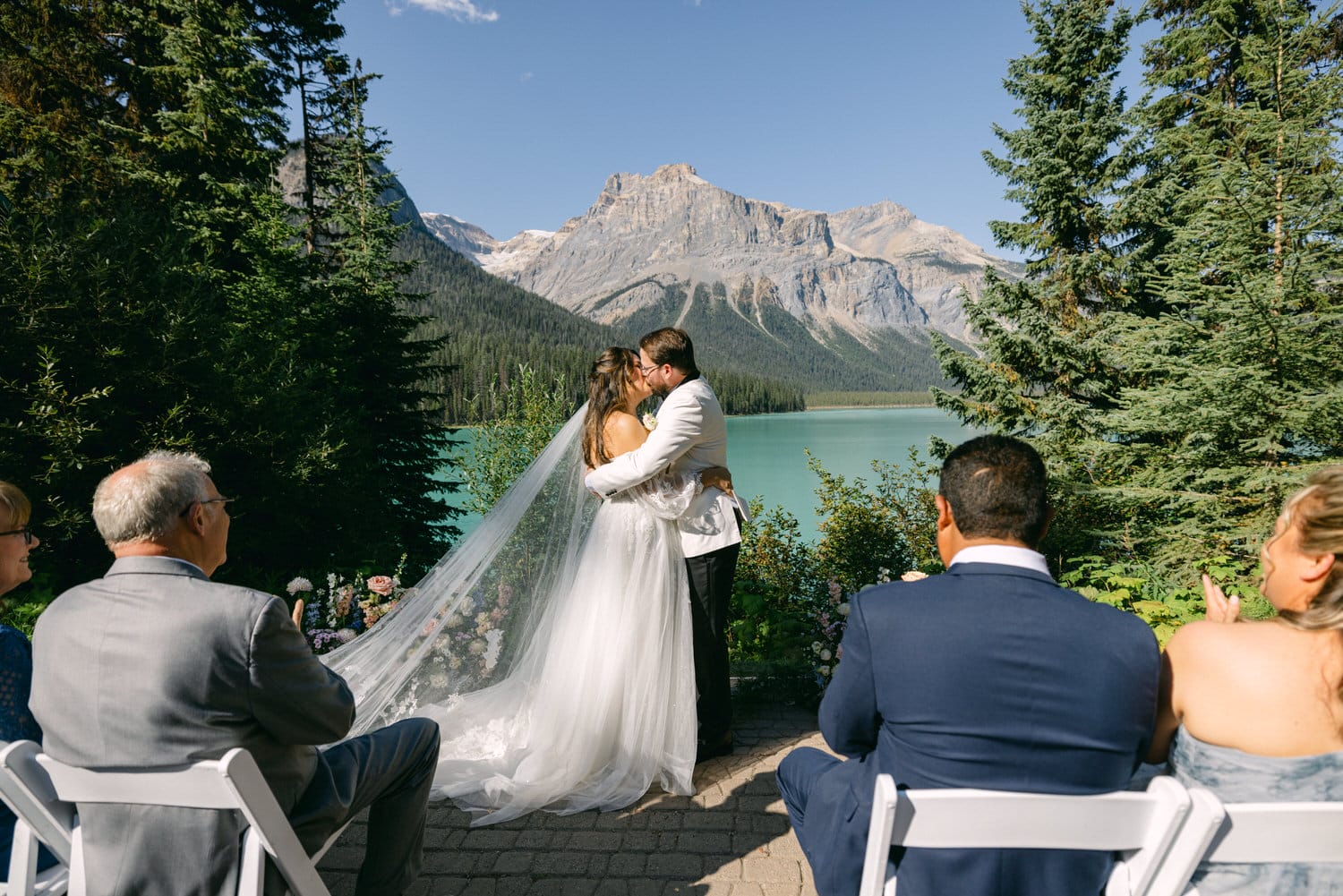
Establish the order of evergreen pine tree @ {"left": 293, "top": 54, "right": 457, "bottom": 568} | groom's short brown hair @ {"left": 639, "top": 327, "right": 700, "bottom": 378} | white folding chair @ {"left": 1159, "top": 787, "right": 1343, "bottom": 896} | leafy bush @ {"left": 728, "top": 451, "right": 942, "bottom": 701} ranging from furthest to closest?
evergreen pine tree @ {"left": 293, "top": 54, "right": 457, "bottom": 568} < leafy bush @ {"left": 728, "top": 451, "right": 942, "bottom": 701} < groom's short brown hair @ {"left": 639, "top": 327, "right": 700, "bottom": 378} < white folding chair @ {"left": 1159, "top": 787, "right": 1343, "bottom": 896}

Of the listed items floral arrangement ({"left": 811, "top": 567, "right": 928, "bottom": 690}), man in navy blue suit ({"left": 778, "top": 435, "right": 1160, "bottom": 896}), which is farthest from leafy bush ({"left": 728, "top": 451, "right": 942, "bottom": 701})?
man in navy blue suit ({"left": 778, "top": 435, "right": 1160, "bottom": 896})

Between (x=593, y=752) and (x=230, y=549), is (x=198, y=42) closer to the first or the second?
(x=230, y=549)

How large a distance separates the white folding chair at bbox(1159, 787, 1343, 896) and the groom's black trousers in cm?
211

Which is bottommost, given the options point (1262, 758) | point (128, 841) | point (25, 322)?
point (128, 841)

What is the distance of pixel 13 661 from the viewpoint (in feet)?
5.69

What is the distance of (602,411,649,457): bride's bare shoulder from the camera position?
3.21 m

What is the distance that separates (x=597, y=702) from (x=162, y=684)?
1.87 meters

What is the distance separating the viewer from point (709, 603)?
3.28m

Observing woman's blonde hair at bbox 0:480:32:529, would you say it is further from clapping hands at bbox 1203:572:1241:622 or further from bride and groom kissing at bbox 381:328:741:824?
clapping hands at bbox 1203:572:1241:622

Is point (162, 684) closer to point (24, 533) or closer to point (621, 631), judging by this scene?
point (24, 533)

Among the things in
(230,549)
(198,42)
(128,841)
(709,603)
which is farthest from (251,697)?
(198,42)

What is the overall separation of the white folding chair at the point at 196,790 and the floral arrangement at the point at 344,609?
2.45 m

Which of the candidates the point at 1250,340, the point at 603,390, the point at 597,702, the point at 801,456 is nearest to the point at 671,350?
the point at 603,390

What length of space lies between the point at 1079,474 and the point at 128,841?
345 inches
